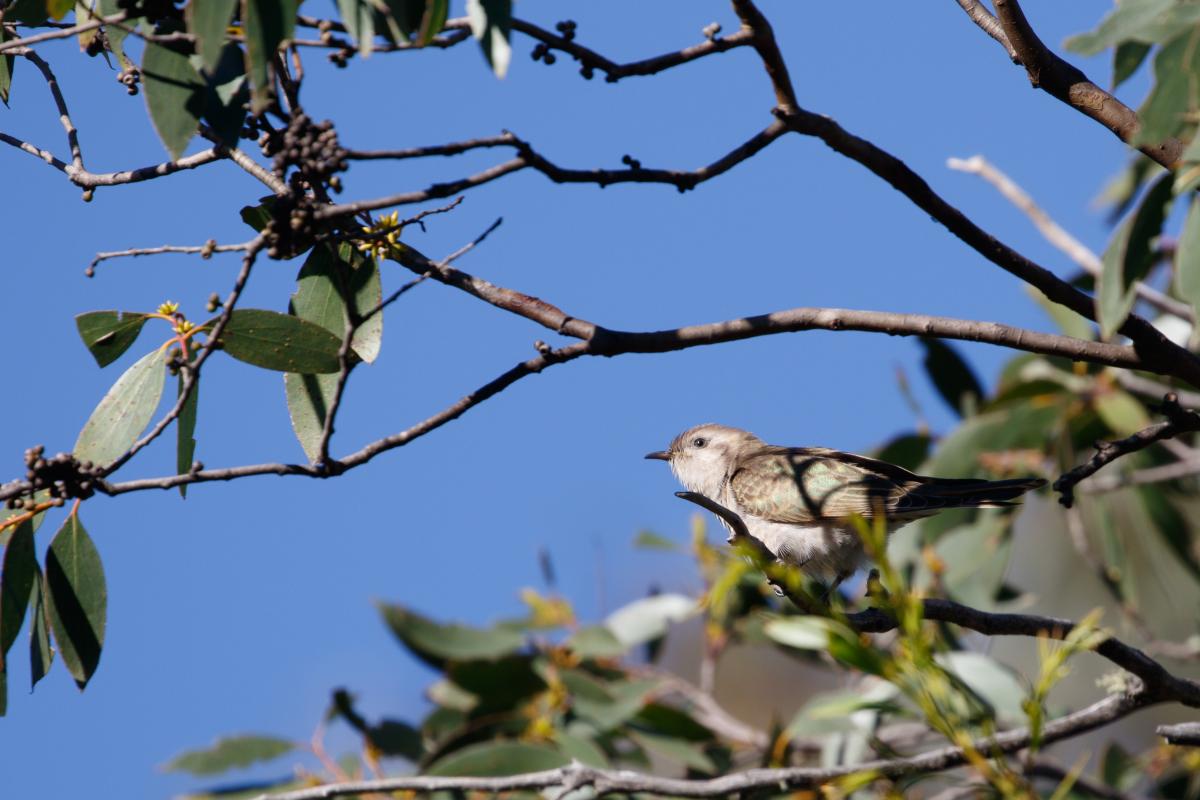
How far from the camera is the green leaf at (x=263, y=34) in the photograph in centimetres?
221

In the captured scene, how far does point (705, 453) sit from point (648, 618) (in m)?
0.79

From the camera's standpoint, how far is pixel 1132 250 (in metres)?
2.22

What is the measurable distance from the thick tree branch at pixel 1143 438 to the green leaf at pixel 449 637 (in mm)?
2847

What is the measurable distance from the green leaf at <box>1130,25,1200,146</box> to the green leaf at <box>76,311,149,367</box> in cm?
232

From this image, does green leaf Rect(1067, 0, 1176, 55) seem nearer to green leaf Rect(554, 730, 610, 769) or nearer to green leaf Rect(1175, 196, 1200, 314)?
green leaf Rect(1175, 196, 1200, 314)

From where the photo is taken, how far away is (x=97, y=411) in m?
2.96

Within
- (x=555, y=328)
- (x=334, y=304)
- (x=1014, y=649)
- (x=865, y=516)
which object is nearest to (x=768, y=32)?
(x=555, y=328)

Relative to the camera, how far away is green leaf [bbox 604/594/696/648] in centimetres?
543

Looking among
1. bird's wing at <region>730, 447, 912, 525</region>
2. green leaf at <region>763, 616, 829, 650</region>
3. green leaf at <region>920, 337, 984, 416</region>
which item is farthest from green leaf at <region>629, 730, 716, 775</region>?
green leaf at <region>763, 616, 829, 650</region>

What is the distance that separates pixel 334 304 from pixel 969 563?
9.45 ft

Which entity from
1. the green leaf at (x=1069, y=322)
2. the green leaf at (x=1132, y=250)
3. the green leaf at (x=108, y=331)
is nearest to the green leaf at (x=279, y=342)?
the green leaf at (x=108, y=331)

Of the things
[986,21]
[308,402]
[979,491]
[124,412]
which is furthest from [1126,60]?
[124,412]

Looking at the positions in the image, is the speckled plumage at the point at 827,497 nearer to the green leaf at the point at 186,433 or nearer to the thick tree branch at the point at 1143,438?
the thick tree branch at the point at 1143,438

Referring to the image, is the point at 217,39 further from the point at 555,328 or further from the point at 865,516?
the point at 865,516
